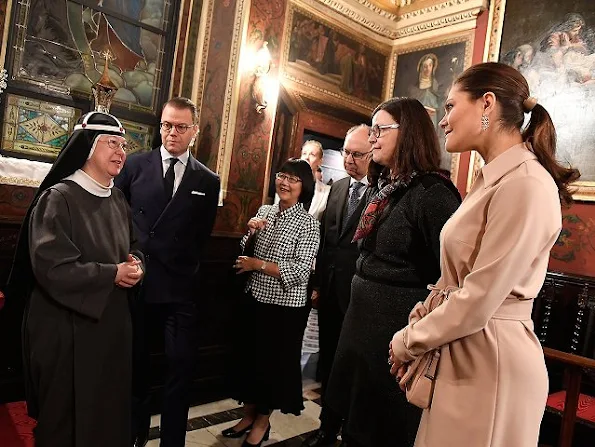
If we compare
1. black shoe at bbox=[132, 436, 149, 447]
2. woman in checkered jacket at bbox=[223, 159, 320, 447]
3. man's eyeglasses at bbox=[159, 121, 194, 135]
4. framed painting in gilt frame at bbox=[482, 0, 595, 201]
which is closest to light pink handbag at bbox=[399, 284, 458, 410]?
woman in checkered jacket at bbox=[223, 159, 320, 447]

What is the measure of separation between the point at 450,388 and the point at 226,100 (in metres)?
3.65

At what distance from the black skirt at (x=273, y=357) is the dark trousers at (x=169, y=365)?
403mm

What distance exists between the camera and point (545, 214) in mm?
1282

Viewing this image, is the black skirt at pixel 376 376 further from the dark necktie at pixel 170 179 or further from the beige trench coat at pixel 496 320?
the dark necktie at pixel 170 179

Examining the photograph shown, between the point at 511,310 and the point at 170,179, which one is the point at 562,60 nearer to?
the point at 170,179

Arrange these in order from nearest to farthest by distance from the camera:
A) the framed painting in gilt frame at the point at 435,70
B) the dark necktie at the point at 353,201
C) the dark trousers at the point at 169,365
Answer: the dark trousers at the point at 169,365 → the dark necktie at the point at 353,201 → the framed painting in gilt frame at the point at 435,70

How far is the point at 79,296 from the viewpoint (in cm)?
209

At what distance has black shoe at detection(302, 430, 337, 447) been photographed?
320 cm

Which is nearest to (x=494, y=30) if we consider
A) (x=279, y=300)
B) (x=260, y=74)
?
(x=260, y=74)

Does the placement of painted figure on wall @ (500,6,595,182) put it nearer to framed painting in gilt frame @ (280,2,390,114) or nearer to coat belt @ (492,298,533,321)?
framed painting in gilt frame @ (280,2,390,114)

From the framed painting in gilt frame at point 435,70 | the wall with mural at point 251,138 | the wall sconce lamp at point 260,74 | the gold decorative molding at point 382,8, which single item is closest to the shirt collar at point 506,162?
the wall with mural at point 251,138

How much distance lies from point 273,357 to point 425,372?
179 cm

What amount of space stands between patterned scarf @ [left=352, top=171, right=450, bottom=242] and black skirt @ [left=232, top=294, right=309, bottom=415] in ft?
3.84

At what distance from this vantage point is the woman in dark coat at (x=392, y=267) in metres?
1.88
